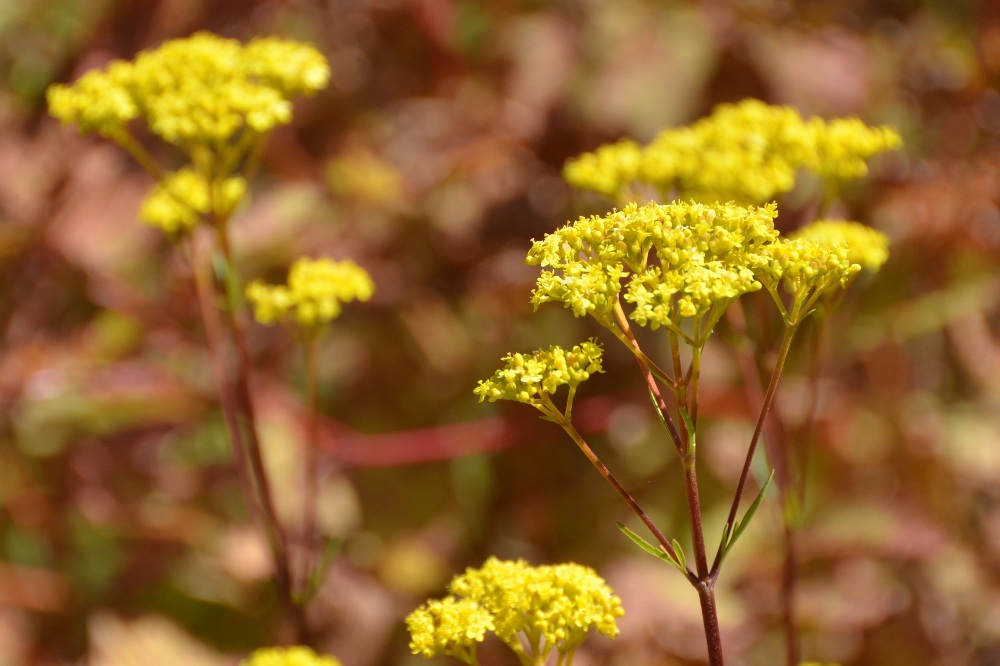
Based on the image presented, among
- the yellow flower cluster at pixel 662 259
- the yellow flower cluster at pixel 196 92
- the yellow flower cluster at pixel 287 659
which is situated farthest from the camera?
the yellow flower cluster at pixel 196 92

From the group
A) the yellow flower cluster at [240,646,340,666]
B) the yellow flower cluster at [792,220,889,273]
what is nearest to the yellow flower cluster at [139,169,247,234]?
the yellow flower cluster at [240,646,340,666]

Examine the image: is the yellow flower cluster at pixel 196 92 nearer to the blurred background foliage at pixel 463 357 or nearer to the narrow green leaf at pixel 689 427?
the narrow green leaf at pixel 689 427

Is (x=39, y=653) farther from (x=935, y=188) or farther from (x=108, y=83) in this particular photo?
(x=935, y=188)

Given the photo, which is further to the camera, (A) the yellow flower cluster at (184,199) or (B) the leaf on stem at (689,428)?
(A) the yellow flower cluster at (184,199)

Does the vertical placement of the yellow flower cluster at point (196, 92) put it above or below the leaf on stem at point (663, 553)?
above

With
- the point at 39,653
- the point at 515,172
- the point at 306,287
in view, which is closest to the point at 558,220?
the point at 515,172

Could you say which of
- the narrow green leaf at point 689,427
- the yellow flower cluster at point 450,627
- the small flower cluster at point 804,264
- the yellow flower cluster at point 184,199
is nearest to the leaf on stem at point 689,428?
the narrow green leaf at point 689,427

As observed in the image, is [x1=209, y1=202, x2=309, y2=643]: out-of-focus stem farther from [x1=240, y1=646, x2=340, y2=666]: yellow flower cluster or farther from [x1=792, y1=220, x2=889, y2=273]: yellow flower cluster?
[x1=792, y1=220, x2=889, y2=273]: yellow flower cluster
